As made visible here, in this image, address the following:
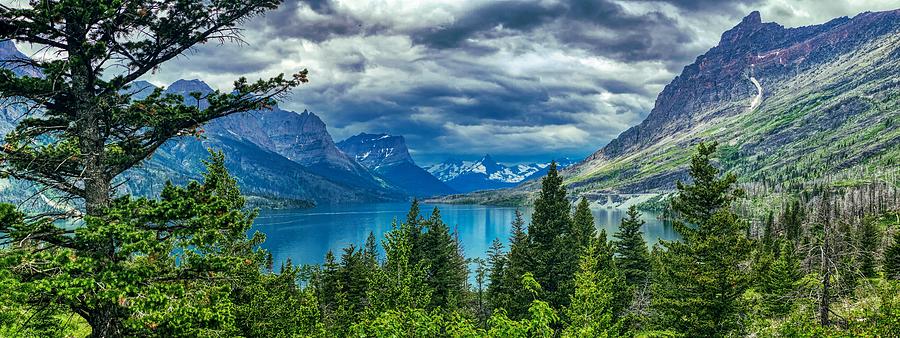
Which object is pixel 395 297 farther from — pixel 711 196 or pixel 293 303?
pixel 711 196

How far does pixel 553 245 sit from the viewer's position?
3853 cm

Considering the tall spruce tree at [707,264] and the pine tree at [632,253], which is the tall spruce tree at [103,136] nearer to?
the tall spruce tree at [707,264]

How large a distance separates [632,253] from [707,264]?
2486 centimetres

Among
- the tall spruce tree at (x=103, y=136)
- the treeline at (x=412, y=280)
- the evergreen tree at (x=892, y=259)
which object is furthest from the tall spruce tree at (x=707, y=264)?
the evergreen tree at (x=892, y=259)

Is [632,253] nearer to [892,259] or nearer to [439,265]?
[439,265]

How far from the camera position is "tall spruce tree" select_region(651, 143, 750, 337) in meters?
24.0

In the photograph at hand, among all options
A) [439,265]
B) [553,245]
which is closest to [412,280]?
[553,245]

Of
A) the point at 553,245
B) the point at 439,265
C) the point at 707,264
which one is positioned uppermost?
the point at 707,264

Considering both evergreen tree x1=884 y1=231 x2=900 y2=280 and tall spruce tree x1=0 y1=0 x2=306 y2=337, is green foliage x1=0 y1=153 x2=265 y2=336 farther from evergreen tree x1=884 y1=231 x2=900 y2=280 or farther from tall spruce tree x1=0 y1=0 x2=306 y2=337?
evergreen tree x1=884 y1=231 x2=900 y2=280

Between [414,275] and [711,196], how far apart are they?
1642 cm

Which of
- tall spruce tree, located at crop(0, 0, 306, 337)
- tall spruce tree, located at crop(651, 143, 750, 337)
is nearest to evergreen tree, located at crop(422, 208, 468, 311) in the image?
tall spruce tree, located at crop(651, 143, 750, 337)

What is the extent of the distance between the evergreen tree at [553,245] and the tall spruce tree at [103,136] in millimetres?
29083

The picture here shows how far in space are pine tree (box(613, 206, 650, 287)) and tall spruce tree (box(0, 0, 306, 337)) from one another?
138 ft

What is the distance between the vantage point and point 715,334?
2395cm
